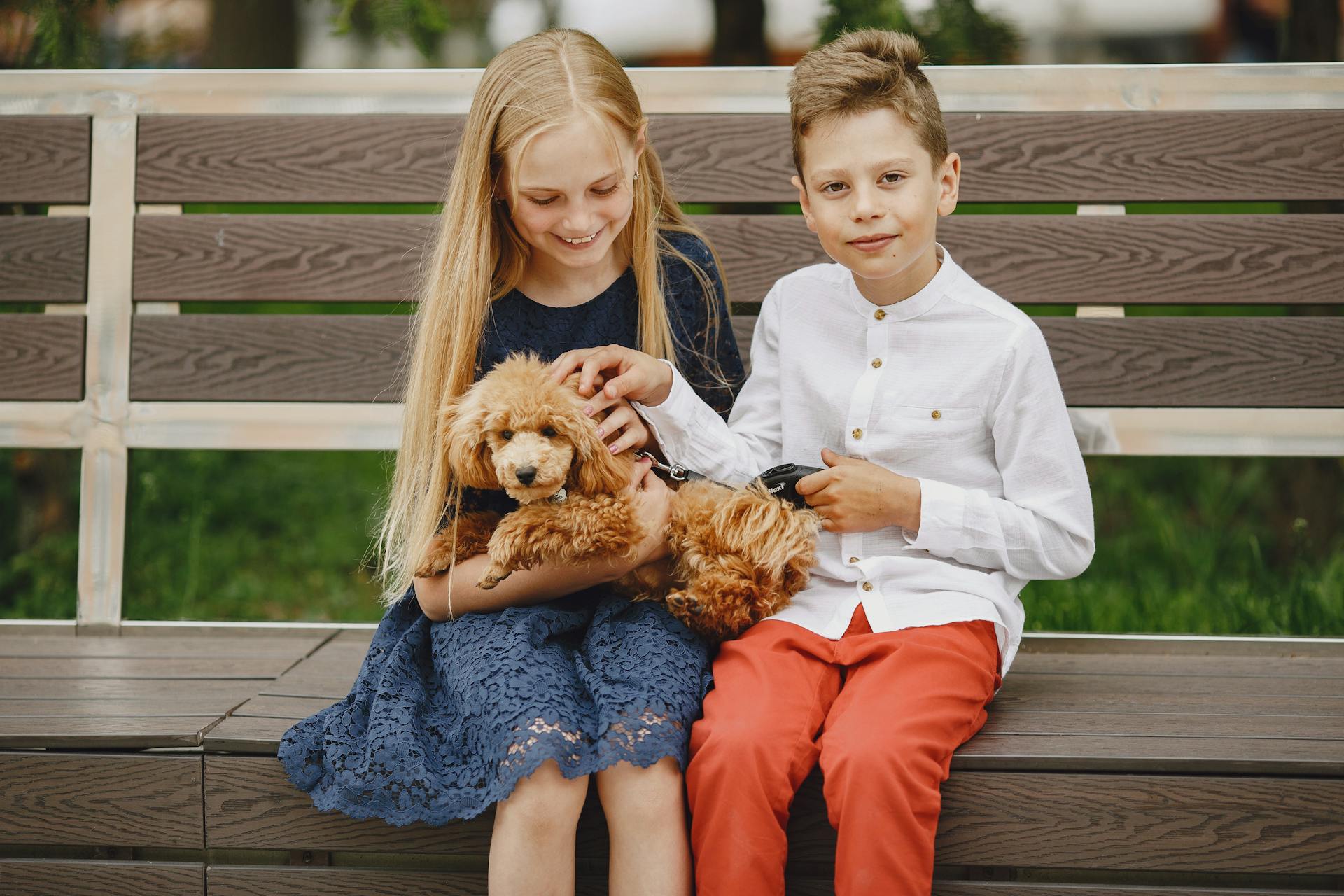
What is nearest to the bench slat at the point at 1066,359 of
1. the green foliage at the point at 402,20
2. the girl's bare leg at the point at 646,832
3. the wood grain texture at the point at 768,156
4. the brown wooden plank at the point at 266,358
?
the brown wooden plank at the point at 266,358

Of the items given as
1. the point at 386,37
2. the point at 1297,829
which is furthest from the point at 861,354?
the point at 386,37

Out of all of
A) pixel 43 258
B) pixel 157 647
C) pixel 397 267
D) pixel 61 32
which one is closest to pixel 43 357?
pixel 43 258

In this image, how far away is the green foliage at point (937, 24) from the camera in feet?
10.2

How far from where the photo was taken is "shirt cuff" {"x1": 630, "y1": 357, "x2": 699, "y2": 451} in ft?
6.41

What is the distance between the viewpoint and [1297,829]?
1.73m

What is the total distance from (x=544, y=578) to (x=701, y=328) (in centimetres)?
66

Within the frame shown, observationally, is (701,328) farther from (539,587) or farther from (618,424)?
(539,587)

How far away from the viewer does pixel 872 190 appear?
74.9 inches

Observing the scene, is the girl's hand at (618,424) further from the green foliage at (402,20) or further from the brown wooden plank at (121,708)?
the green foliage at (402,20)

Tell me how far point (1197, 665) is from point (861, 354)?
979 millimetres

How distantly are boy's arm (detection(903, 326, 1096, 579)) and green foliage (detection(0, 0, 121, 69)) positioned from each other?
8.63 ft

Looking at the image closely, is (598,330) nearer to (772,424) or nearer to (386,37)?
(772,424)

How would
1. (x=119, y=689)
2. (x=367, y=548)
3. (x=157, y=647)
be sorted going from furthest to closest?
(x=367, y=548) → (x=157, y=647) → (x=119, y=689)

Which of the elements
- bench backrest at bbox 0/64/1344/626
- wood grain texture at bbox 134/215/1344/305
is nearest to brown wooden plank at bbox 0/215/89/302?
bench backrest at bbox 0/64/1344/626
